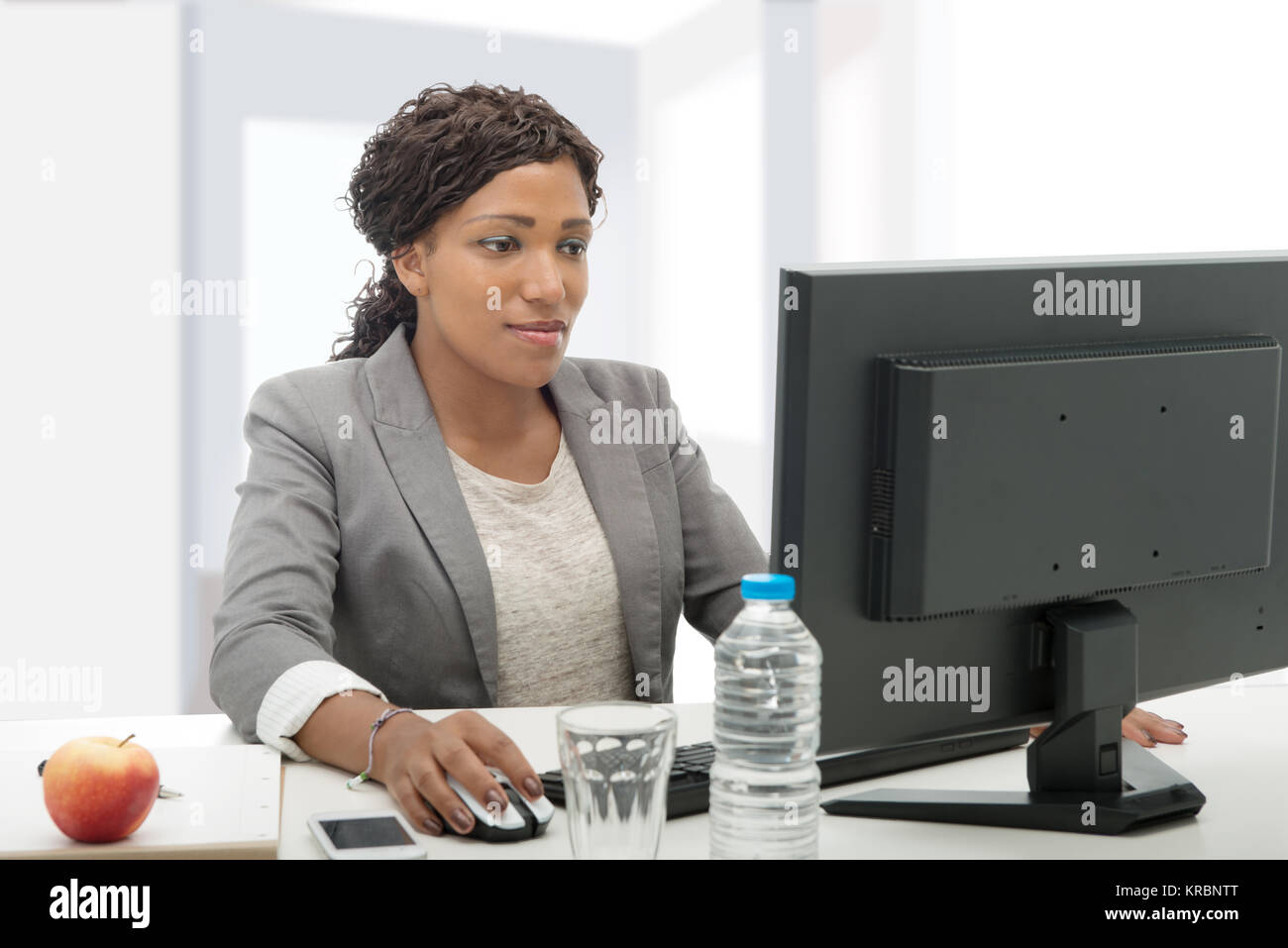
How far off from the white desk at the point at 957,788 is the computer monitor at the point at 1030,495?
0.03 m

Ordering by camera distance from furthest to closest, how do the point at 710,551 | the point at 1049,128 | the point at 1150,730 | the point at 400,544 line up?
the point at 1049,128 → the point at 710,551 → the point at 400,544 → the point at 1150,730

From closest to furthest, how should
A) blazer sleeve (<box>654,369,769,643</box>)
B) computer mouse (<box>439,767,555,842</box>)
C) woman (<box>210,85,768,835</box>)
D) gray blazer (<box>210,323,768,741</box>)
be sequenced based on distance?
computer mouse (<box>439,767,555,842</box>), gray blazer (<box>210,323,768,741</box>), woman (<box>210,85,768,835</box>), blazer sleeve (<box>654,369,769,643</box>)

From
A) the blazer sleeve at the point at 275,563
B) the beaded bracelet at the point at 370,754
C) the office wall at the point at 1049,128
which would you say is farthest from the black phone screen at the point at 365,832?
the office wall at the point at 1049,128

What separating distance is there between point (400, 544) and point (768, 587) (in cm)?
75

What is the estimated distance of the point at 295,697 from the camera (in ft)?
3.98

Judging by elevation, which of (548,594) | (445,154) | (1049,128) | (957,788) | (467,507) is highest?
(1049,128)

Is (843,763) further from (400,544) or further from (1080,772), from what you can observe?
(400,544)

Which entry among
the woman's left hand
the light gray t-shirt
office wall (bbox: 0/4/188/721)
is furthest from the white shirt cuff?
office wall (bbox: 0/4/188/721)

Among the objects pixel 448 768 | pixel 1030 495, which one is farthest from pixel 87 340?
pixel 1030 495

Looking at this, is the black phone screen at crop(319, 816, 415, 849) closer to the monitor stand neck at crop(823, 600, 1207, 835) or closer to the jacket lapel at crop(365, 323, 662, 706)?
the monitor stand neck at crop(823, 600, 1207, 835)

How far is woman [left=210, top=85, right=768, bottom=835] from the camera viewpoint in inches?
60.8

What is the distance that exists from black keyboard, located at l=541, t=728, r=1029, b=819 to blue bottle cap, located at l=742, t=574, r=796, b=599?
0.22m

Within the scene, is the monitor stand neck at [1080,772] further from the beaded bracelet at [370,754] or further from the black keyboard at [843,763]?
the beaded bracelet at [370,754]
